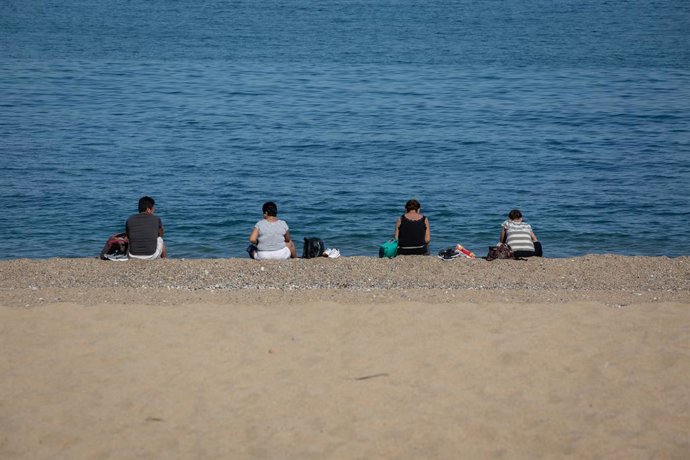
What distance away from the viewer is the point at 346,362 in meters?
11.0

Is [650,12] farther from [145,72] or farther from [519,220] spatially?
[519,220]

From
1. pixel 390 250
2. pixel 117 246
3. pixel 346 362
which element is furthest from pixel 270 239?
pixel 346 362

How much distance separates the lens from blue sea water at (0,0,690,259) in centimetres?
2305

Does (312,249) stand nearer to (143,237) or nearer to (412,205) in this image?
(412,205)

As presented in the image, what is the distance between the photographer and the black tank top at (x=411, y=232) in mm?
15812

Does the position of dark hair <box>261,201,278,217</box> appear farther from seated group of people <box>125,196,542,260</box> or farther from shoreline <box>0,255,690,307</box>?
shoreline <box>0,255,690,307</box>

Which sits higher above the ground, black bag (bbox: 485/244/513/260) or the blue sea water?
the blue sea water

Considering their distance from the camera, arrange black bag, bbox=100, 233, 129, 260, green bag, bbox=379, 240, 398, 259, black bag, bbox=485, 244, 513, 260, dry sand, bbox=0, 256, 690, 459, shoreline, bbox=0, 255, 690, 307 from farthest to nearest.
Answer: green bag, bbox=379, 240, 398, 259
black bag, bbox=100, 233, 129, 260
black bag, bbox=485, 244, 513, 260
shoreline, bbox=0, 255, 690, 307
dry sand, bbox=0, 256, 690, 459

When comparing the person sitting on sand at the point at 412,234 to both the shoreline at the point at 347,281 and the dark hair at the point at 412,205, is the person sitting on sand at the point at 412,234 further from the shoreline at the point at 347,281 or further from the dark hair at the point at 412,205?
the shoreline at the point at 347,281

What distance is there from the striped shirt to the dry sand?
3.73ft

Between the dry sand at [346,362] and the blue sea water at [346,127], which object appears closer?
the dry sand at [346,362]

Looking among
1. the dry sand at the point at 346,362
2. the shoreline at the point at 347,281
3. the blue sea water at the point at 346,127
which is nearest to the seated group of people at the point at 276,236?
the shoreline at the point at 347,281

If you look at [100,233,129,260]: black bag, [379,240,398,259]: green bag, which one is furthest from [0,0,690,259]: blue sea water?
[100,233,129,260]: black bag

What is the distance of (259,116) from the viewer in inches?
1473
